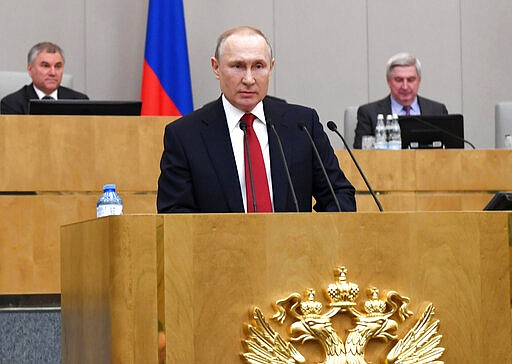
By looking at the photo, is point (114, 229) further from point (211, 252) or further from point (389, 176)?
point (389, 176)

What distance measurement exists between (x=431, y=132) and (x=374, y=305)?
151 inches

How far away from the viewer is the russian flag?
8.05 meters

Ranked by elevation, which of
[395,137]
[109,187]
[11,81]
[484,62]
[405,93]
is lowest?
[109,187]

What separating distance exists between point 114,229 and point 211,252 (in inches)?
9.4

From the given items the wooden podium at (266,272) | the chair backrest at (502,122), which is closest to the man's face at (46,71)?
the chair backrest at (502,122)

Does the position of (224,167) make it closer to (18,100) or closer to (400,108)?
(18,100)

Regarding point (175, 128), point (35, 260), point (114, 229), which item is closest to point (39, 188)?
point (35, 260)

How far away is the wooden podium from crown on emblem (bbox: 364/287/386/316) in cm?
3

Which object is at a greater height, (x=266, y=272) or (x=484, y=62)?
(x=484, y=62)

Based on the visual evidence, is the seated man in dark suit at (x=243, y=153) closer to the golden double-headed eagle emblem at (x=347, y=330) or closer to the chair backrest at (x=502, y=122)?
the golden double-headed eagle emblem at (x=347, y=330)

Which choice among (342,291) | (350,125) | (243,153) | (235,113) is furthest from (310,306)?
(350,125)

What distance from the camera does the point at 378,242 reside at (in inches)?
102

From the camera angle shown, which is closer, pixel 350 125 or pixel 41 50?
pixel 41 50

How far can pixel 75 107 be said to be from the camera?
217 inches
